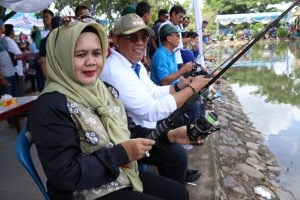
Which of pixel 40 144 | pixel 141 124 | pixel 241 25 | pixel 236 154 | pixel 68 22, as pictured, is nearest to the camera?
pixel 40 144

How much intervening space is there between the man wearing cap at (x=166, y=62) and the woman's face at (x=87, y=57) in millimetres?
1830

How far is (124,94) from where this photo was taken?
7.31ft

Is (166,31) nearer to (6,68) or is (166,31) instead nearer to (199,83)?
(199,83)

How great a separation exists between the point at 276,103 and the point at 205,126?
9.05 meters

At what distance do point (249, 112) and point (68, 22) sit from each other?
8633mm

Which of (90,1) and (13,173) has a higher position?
(90,1)

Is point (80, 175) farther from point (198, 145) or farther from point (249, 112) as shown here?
point (249, 112)

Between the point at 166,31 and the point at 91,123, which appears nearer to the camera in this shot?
the point at 91,123

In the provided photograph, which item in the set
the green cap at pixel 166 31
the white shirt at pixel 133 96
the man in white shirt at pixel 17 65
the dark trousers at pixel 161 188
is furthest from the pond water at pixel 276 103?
the man in white shirt at pixel 17 65

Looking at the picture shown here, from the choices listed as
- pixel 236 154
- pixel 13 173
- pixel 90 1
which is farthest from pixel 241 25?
→ pixel 13 173

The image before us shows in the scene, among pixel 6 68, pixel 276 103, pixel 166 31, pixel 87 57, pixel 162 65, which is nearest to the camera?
pixel 87 57

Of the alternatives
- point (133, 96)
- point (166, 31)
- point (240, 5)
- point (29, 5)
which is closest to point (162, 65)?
point (166, 31)

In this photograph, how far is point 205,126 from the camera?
6.02ft

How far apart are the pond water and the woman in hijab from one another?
387cm
